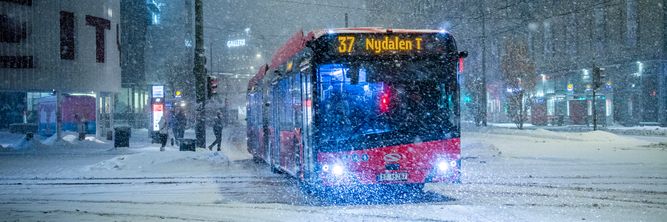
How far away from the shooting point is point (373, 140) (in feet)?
33.2

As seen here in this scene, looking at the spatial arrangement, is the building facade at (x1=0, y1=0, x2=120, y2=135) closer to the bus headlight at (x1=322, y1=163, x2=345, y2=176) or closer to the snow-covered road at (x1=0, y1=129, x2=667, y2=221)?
the snow-covered road at (x1=0, y1=129, x2=667, y2=221)

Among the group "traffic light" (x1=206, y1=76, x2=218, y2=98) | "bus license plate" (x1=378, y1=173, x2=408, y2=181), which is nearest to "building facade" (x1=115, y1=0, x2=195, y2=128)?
"traffic light" (x1=206, y1=76, x2=218, y2=98)

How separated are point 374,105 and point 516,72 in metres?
43.8

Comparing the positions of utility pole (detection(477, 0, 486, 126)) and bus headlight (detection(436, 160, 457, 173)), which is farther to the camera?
utility pole (detection(477, 0, 486, 126))

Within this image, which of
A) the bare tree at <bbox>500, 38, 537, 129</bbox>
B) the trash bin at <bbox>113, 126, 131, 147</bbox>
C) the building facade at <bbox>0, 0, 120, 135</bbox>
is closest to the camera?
the trash bin at <bbox>113, 126, 131, 147</bbox>

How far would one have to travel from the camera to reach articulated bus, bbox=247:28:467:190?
33.2ft

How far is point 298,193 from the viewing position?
12.0 meters

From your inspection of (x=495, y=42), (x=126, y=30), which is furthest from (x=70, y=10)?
(x=495, y=42)

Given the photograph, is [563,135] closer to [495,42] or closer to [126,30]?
[495,42]

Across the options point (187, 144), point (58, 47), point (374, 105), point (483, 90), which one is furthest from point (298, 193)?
point (483, 90)

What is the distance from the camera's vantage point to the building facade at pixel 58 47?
95.9ft

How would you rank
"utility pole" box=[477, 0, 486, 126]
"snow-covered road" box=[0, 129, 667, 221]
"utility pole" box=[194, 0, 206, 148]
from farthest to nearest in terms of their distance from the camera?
"utility pole" box=[477, 0, 486, 126]
"utility pole" box=[194, 0, 206, 148]
"snow-covered road" box=[0, 129, 667, 221]

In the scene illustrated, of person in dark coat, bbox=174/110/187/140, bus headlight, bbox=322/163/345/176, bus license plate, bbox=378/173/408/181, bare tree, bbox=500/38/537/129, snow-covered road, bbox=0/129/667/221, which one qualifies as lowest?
snow-covered road, bbox=0/129/667/221

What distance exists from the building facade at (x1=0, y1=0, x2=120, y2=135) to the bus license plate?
2425cm
